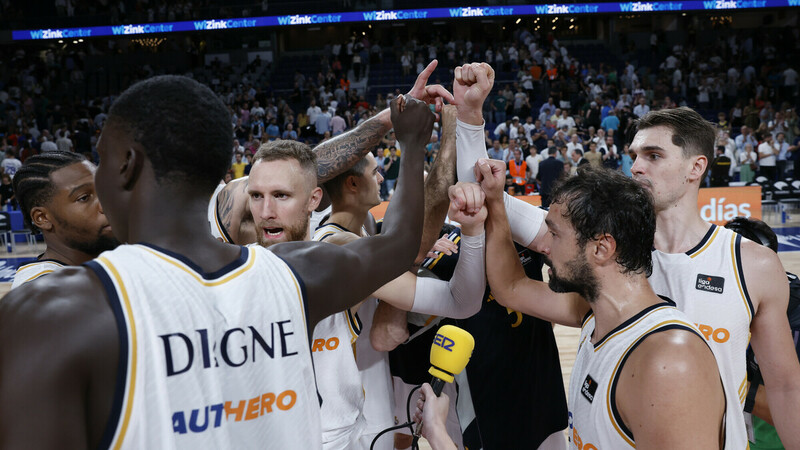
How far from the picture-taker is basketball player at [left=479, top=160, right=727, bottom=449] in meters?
1.70

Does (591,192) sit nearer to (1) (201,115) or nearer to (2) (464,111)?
(2) (464,111)

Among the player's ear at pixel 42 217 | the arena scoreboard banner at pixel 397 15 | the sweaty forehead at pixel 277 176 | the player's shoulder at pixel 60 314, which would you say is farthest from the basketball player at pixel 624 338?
the arena scoreboard banner at pixel 397 15

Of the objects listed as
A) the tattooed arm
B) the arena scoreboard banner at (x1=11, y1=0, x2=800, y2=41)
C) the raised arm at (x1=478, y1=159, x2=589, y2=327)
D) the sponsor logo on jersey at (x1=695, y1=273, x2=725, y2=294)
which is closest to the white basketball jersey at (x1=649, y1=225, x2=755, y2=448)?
the sponsor logo on jersey at (x1=695, y1=273, x2=725, y2=294)

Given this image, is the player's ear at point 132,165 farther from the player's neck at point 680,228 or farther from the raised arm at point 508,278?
the player's neck at point 680,228

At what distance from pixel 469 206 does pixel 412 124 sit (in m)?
0.73

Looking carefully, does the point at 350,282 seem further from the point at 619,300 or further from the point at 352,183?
the point at 352,183

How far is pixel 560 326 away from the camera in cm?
737

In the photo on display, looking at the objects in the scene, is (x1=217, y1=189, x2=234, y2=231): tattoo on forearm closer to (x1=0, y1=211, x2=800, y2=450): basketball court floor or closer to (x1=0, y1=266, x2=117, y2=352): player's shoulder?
(x1=0, y1=266, x2=117, y2=352): player's shoulder

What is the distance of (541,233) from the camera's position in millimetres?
3041

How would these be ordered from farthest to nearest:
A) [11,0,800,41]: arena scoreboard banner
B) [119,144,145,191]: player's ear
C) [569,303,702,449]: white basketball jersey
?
[11,0,800,41]: arena scoreboard banner → [569,303,702,449]: white basketball jersey → [119,144,145,191]: player's ear

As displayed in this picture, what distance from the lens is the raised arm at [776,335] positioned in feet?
8.34

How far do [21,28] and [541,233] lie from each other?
28.0 meters

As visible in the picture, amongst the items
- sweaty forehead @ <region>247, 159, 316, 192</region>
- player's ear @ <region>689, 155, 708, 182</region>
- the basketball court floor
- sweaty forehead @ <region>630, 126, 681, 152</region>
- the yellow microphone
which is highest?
sweaty forehead @ <region>630, 126, 681, 152</region>

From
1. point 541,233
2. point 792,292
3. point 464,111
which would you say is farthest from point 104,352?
point 792,292
